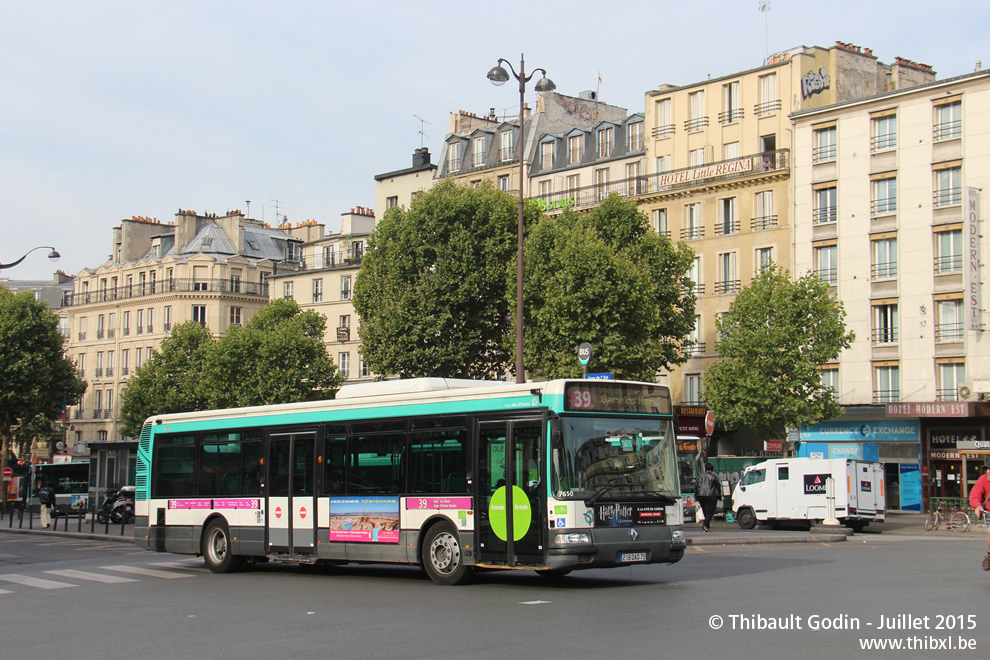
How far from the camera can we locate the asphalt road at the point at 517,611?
1005cm

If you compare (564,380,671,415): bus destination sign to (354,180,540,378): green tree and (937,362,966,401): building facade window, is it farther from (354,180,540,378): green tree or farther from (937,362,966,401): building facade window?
(937,362,966,401): building facade window

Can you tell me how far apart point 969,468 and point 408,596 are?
A: 32743mm

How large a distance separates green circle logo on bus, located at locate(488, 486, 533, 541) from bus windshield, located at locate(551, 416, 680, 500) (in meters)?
0.55

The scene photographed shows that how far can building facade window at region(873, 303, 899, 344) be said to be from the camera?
4394 centimetres

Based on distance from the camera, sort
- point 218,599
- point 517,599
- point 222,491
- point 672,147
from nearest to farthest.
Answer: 1. point 517,599
2. point 218,599
3. point 222,491
4. point 672,147

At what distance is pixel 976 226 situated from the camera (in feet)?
134

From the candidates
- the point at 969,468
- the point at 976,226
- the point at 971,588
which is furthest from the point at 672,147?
the point at 971,588

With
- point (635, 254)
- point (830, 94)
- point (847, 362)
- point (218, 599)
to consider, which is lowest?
point (218, 599)

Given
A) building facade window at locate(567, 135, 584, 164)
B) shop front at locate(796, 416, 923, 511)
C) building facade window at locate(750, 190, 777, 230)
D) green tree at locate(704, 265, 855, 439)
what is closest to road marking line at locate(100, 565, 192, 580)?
green tree at locate(704, 265, 855, 439)

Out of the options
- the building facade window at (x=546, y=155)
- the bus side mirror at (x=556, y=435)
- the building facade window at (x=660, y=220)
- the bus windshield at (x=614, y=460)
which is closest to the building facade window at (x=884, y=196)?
the building facade window at (x=660, y=220)

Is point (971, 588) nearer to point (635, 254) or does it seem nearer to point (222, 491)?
point (222, 491)

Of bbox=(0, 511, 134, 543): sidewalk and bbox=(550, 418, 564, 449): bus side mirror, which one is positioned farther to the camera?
bbox=(0, 511, 134, 543): sidewalk

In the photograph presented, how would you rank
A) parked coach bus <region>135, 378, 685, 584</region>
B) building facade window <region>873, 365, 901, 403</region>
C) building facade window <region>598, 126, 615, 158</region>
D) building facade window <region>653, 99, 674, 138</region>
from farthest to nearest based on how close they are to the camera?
building facade window <region>598, 126, 615, 158</region> < building facade window <region>653, 99, 674, 138</region> < building facade window <region>873, 365, 901, 403</region> < parked coach bus <region>135, 378, 685, 584</region>

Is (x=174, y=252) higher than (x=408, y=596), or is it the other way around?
(x=174, y=252)
